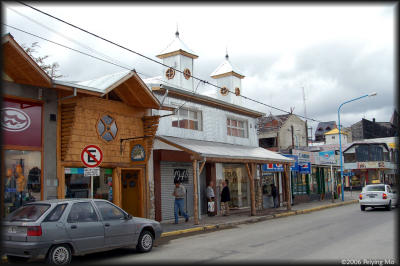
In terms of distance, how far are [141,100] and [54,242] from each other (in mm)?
8805

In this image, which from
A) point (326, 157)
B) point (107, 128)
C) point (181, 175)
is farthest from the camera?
point (326, 157)

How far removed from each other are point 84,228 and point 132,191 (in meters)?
7.84

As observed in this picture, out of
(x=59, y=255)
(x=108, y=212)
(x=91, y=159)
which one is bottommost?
(x=59, y=255)

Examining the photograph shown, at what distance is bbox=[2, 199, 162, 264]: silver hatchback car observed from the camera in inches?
330

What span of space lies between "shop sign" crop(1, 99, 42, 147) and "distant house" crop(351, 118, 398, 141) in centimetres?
6753

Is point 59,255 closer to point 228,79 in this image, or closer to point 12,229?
point 12,229

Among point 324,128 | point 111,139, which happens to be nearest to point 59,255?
point 111,139

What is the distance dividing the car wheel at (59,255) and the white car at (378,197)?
17.3m

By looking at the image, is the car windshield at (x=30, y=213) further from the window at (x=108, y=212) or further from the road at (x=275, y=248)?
the road at (x=275, y=248)

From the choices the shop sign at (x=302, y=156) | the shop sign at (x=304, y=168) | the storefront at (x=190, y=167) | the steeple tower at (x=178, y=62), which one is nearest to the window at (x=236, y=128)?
the storefront at (x=190, y=167)

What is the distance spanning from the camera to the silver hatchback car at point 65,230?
27.5 feet

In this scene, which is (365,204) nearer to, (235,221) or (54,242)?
(235,221)

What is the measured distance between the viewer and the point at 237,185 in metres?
24.4

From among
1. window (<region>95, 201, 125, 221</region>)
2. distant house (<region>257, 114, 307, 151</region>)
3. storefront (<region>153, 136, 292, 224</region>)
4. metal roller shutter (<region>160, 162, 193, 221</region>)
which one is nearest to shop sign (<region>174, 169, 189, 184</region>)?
storefront (<region>153, 136, 292, 224</region>)
